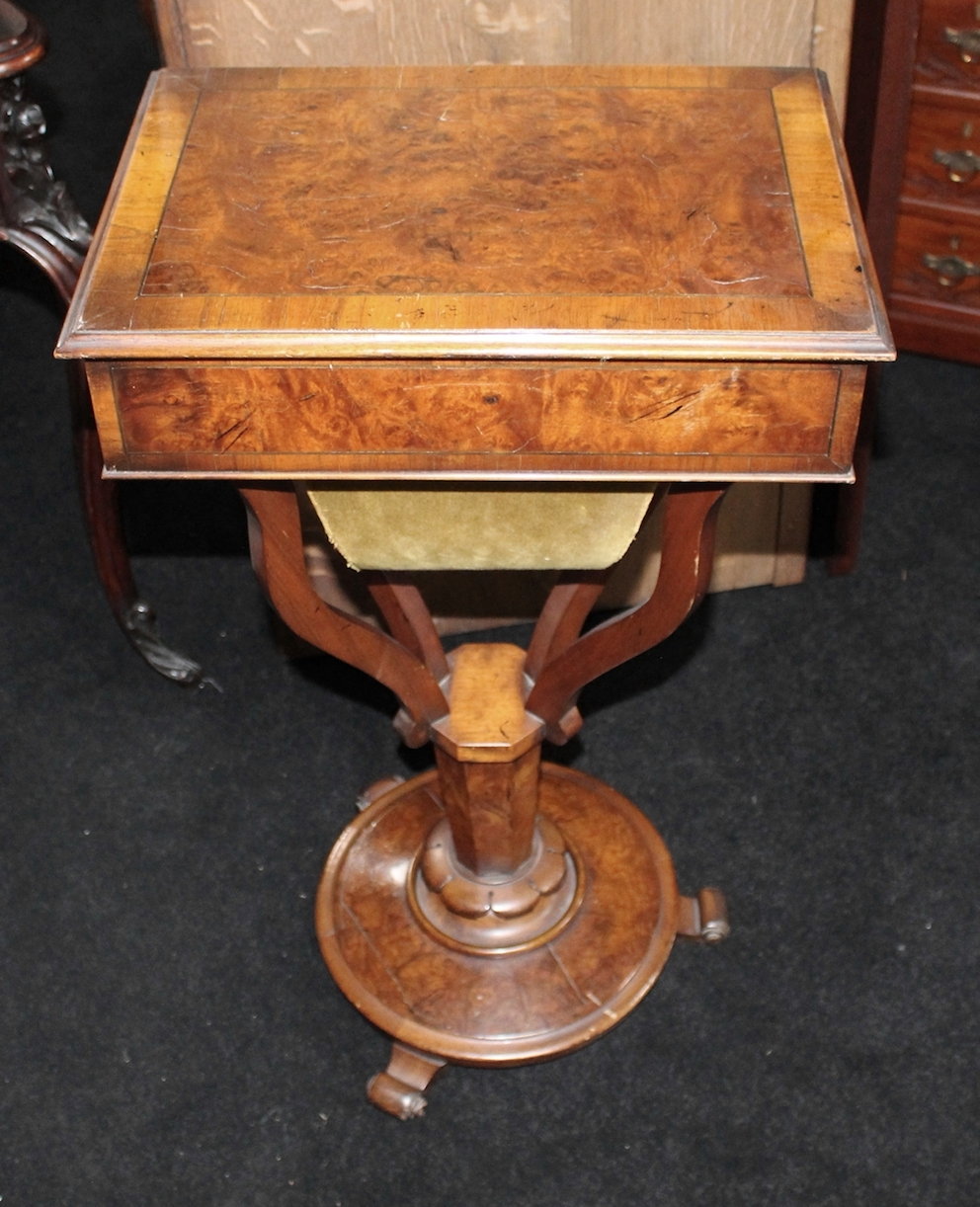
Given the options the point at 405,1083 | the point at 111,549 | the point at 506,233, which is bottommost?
the point at 405,1083

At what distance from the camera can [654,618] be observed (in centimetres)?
158

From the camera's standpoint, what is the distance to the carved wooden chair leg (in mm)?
1771

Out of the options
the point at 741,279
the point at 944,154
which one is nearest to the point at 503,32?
the point at 741,279

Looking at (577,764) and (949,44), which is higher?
(949,44)

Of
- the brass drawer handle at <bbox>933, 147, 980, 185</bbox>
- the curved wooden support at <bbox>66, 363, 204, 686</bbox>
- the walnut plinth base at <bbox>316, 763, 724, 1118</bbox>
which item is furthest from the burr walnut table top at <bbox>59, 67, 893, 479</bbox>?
the brass drawer handle at <bbox>933, 147, 980, 185</bbox>

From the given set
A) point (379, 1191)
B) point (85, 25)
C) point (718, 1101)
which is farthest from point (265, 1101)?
point (85, 25)

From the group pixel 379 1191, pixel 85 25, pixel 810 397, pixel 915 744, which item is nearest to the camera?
pixel 810 397

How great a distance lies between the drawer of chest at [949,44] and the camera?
90.4 inches

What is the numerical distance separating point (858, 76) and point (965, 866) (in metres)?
1.11

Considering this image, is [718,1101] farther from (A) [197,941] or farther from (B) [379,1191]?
(A) [197,941]

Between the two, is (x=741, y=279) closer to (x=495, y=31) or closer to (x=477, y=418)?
(x=477, y=418)

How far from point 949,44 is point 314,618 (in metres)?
1.47

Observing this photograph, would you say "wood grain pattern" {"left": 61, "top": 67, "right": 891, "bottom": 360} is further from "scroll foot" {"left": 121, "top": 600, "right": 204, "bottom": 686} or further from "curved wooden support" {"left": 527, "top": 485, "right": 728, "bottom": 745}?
"scroll foot" {"left": 121, "top": 600, "right": 204, "bottom": 686}

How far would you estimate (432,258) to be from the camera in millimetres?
1333
